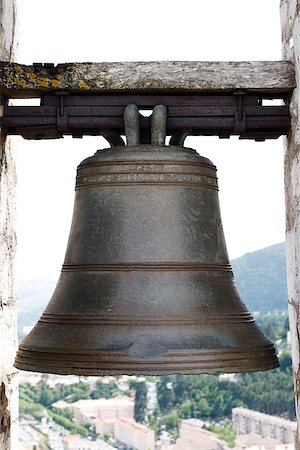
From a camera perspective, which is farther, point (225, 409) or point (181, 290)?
point (225, 409)

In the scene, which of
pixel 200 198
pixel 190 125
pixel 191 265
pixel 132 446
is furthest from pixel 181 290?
pixel 132 446

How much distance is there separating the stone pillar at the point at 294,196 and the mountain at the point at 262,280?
45.5ft

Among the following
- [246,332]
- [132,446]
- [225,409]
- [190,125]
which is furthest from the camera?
[225,409]

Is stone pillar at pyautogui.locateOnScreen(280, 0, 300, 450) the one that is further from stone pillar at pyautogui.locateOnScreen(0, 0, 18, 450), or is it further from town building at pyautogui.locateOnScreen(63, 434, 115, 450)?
town building at pyautogui.locateOnScreen(63, 434, 115, 450)

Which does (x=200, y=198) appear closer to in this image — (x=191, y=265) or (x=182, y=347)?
(x=191, y=265)

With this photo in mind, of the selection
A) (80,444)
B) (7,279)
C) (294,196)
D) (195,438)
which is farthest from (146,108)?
(195,438)

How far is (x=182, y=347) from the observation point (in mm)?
2256

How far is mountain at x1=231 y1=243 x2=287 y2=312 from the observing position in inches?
658

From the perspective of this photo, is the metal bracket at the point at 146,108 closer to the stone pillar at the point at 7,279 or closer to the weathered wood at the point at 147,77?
the weathered wood at the point at 147,77

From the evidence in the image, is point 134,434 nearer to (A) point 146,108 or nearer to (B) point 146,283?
(A) point 146,108

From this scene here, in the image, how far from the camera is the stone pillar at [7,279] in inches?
109

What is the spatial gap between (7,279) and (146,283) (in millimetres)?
647

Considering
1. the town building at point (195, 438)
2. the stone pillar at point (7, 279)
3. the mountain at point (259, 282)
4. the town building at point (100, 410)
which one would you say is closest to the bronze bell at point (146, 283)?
the stone pillar at point (7, 279)

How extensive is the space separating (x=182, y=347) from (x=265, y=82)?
0.87 m
